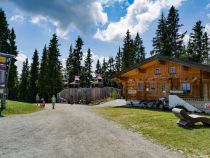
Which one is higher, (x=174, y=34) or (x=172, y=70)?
(x=174, y=34)

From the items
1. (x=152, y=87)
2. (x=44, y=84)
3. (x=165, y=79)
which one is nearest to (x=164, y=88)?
(x=165, y=79)

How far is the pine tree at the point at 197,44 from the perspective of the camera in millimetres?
55463

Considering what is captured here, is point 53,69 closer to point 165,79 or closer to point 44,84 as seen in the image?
point 44,84

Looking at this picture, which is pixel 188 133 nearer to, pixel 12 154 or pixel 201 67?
pixel 12 154

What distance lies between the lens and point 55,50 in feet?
217

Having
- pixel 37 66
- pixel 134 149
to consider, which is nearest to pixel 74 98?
pixel 37 66

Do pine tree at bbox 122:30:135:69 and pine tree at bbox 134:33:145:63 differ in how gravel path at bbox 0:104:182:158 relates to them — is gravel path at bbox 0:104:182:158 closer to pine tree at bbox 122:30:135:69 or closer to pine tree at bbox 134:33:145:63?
pine tree at bbox 122:30:135:69

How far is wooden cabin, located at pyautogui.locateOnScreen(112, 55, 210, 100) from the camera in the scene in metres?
28.3

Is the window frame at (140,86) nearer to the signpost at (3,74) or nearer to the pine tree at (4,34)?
the signpost at (3,74)

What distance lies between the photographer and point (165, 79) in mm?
31984

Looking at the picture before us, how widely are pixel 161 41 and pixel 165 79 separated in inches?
943

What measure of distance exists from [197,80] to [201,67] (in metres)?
2.02

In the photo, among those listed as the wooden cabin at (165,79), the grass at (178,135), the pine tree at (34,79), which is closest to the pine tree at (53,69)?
the pine tree at (34,79)

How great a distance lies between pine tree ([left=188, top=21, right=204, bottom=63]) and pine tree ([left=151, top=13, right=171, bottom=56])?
6.13 metres
